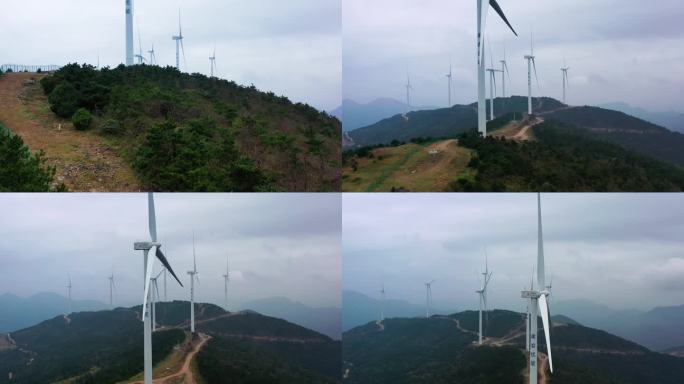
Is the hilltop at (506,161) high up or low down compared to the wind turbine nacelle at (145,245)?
up

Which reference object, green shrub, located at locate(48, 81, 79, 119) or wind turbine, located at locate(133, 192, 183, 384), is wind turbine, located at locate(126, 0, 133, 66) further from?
wind turbine, located at locate(133, 192, 183, 384)

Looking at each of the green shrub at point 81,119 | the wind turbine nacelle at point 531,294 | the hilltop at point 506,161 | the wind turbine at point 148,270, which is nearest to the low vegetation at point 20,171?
the green shrub at point 81,119

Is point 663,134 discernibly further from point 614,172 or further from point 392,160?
point 392,160

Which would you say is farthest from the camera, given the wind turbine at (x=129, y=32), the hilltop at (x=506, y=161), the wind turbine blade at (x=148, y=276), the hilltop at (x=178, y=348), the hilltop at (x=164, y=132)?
the wind turbine at (x=129, y=32)

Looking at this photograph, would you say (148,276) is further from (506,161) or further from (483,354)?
(483,354)

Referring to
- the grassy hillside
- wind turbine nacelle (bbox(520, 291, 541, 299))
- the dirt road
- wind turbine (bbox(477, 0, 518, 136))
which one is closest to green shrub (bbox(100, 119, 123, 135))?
the grassy hillside

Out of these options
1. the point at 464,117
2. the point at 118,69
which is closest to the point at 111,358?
the point at 118,69

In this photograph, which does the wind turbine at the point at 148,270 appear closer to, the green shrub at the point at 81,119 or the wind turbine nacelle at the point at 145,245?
the wind turbine nacelle at the point at 145,245
